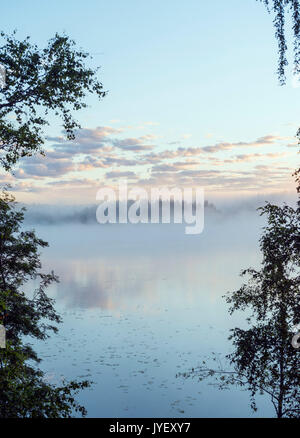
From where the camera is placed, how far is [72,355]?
52625mm

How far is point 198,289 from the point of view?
13512 centimetres

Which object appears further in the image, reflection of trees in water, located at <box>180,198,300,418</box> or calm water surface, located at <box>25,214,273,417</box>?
A: calm water surface, located at <box>25,214,273,417</box>

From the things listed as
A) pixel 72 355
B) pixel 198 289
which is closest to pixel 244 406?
pixel 72 355

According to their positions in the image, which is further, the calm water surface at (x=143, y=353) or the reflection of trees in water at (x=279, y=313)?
the calm water surface at (x=143, y=353)

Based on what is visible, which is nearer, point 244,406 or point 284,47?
point 284,47

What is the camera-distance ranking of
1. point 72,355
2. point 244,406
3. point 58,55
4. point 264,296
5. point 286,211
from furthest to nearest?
point 72,355
point 244,406
point 264,296
point 286,211
point 58,55

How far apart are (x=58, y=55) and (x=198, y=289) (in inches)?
5061

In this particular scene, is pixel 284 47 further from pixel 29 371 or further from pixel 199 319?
pixel 199 319

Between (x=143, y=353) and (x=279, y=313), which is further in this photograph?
(x=143, y=353)

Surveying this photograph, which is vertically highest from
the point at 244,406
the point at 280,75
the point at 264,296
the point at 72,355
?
A: the point at 280,75

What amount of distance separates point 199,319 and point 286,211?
73612mm

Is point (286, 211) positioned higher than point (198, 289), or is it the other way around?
point (198, 289)
